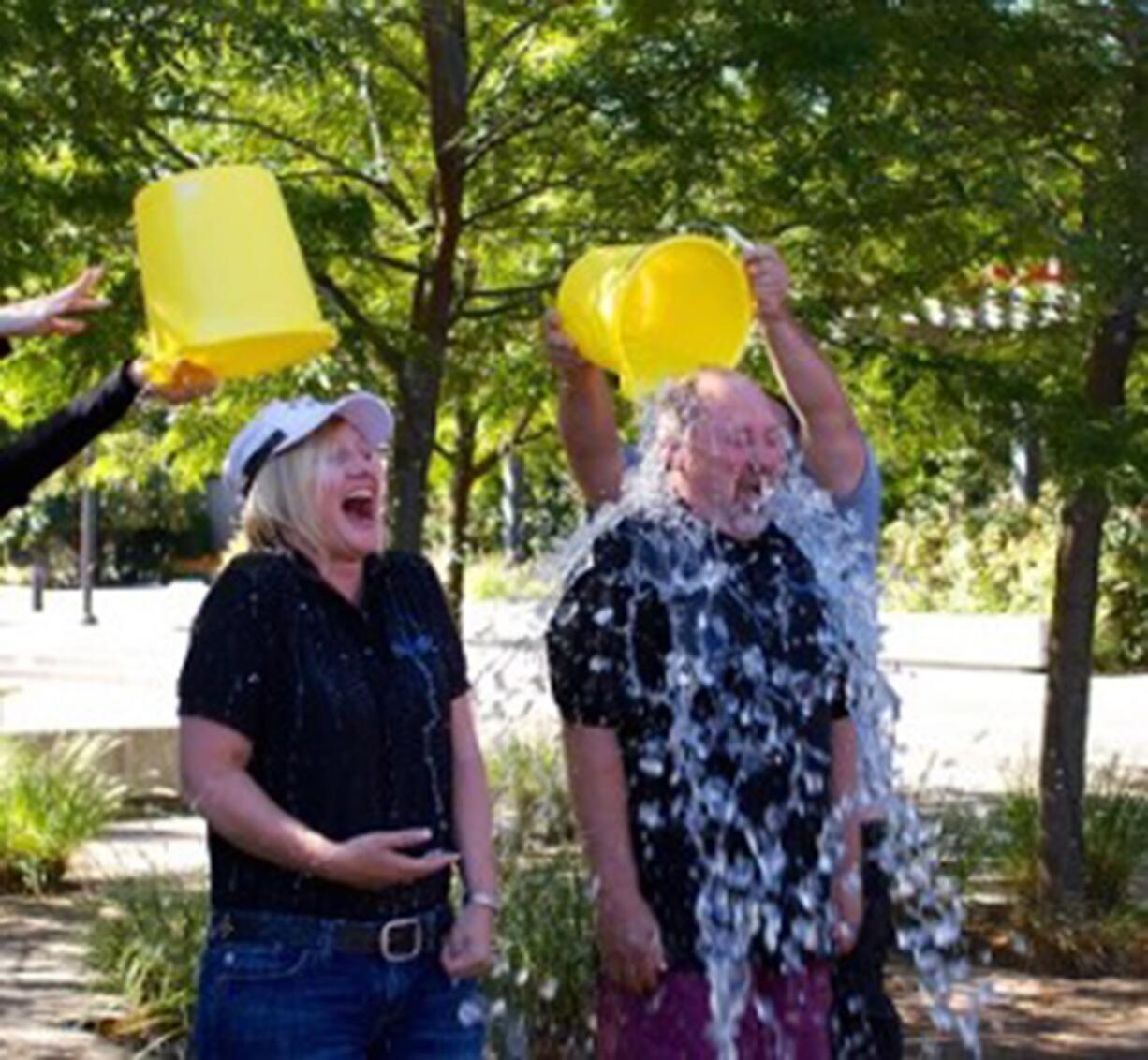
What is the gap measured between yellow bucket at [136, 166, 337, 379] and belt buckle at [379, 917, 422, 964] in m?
0.96

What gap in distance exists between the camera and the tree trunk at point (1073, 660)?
881 centimetres

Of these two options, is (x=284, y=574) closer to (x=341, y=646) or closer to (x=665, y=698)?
(x=341, y=646)

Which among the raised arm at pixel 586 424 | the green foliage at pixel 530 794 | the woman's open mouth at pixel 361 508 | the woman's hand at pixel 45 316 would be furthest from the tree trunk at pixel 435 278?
the woman's open mouth at pixel 361 508

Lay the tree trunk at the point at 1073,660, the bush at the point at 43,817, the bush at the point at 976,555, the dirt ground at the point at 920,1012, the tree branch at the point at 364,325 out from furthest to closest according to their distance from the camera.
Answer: the bush at the point at 976,555 → the bush at the point at 43,817 → the tree trunk at the point at 1073,660 → the tree branch at the point at 364,325 → the dirt ground at the point at 920,1012

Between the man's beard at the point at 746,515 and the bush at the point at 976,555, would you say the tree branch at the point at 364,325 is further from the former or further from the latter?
the bush at the point at 976,555

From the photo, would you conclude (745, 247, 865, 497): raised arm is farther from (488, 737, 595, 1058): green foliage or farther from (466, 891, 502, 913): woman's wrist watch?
(488, 737, 595, 1058): green foliage

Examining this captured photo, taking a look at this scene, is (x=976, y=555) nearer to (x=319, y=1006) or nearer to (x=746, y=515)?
(x=746, y=515)

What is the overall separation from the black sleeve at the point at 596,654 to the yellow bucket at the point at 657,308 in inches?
21.7

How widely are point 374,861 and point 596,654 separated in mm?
658

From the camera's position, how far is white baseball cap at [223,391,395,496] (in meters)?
3.83

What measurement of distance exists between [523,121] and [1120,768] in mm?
6278

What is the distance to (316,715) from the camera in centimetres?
368

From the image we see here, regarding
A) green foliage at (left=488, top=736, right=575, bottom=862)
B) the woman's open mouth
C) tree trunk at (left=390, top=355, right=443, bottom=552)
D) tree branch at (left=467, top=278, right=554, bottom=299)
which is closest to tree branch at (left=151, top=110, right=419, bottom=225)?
tree branch at (left=467, top=278, right=554, bottom=299)

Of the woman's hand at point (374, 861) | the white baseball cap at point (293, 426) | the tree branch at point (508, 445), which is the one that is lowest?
the woman's hand at point (374, 861)
